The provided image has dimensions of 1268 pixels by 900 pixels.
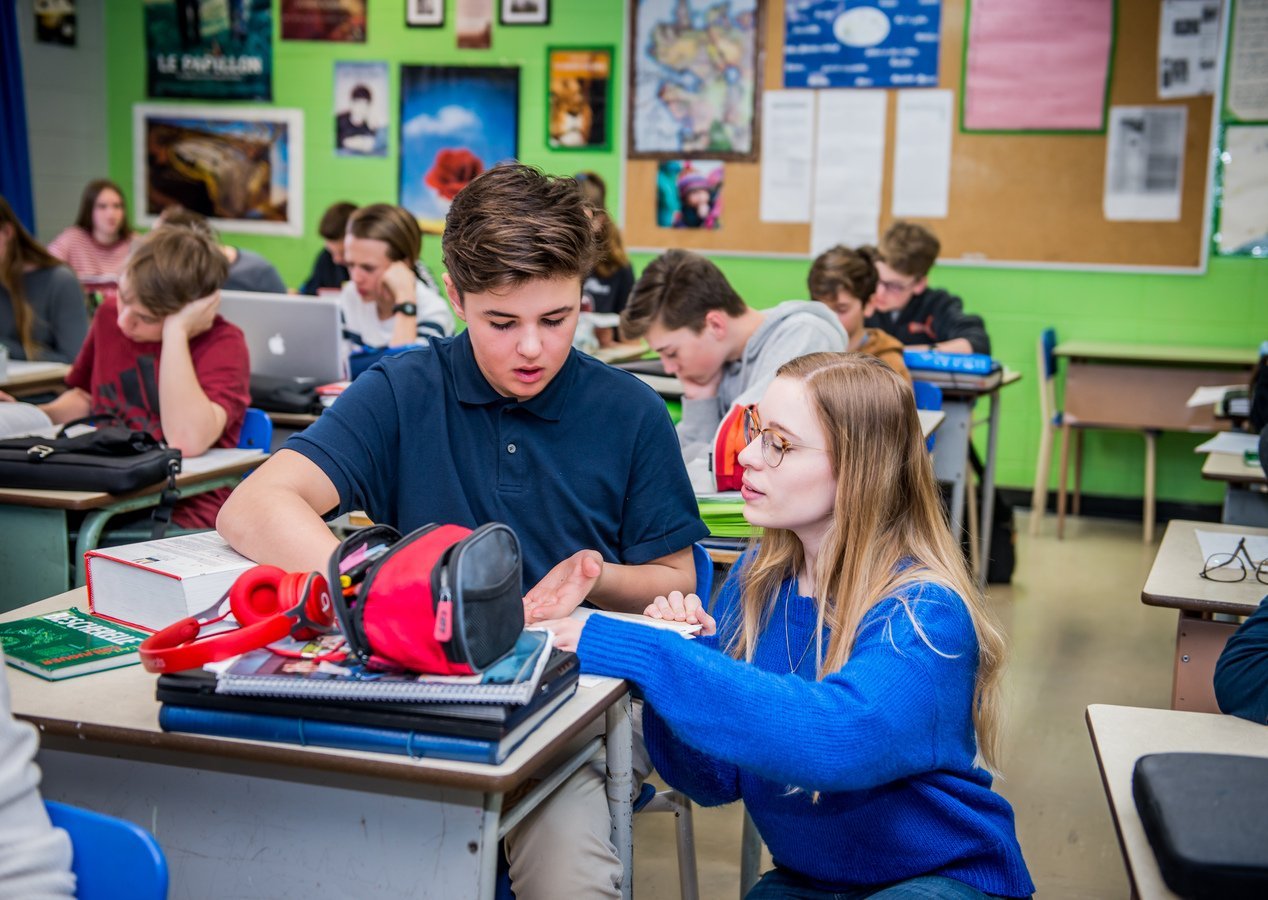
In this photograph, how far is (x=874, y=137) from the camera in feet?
19.9

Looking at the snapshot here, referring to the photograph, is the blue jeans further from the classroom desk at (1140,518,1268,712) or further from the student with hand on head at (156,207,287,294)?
the student with hand on head at (156,207,287,294)

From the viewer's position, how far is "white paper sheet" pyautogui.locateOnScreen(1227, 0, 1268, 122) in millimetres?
5484

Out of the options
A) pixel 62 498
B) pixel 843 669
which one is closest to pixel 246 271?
pixel 62 498

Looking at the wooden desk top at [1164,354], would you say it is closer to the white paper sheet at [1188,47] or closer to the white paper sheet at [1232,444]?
the white paper sheet at [1188,47]

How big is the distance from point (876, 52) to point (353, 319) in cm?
286

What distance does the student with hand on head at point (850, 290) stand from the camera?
13.8ft

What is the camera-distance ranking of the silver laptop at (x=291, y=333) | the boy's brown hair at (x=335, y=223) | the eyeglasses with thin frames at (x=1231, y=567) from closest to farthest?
the eyeglasses with thin frames at (x=1231, y=567) → the silver laptop at (x=291, y=333) → the boy's brown hair at (x=335, y=223)

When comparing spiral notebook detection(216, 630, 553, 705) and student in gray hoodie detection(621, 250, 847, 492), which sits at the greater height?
student in gray hoodie detection(621, 250, 847, 492)

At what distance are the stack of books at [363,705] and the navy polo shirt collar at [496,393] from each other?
605 mm

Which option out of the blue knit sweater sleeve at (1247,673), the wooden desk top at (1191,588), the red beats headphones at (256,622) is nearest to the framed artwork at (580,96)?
the wooden desk top at (1191,588)

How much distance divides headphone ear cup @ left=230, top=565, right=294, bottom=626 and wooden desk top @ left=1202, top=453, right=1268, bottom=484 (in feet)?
7.95

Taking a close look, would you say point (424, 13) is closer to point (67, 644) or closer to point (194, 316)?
point (194, 316)

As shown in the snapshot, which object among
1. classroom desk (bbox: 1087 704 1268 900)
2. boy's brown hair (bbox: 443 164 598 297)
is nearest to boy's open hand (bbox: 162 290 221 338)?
boy's brown hair (bbox: 443 164 598 297)

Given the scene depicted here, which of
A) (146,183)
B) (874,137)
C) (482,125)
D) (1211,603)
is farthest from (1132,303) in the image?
(146,183)
